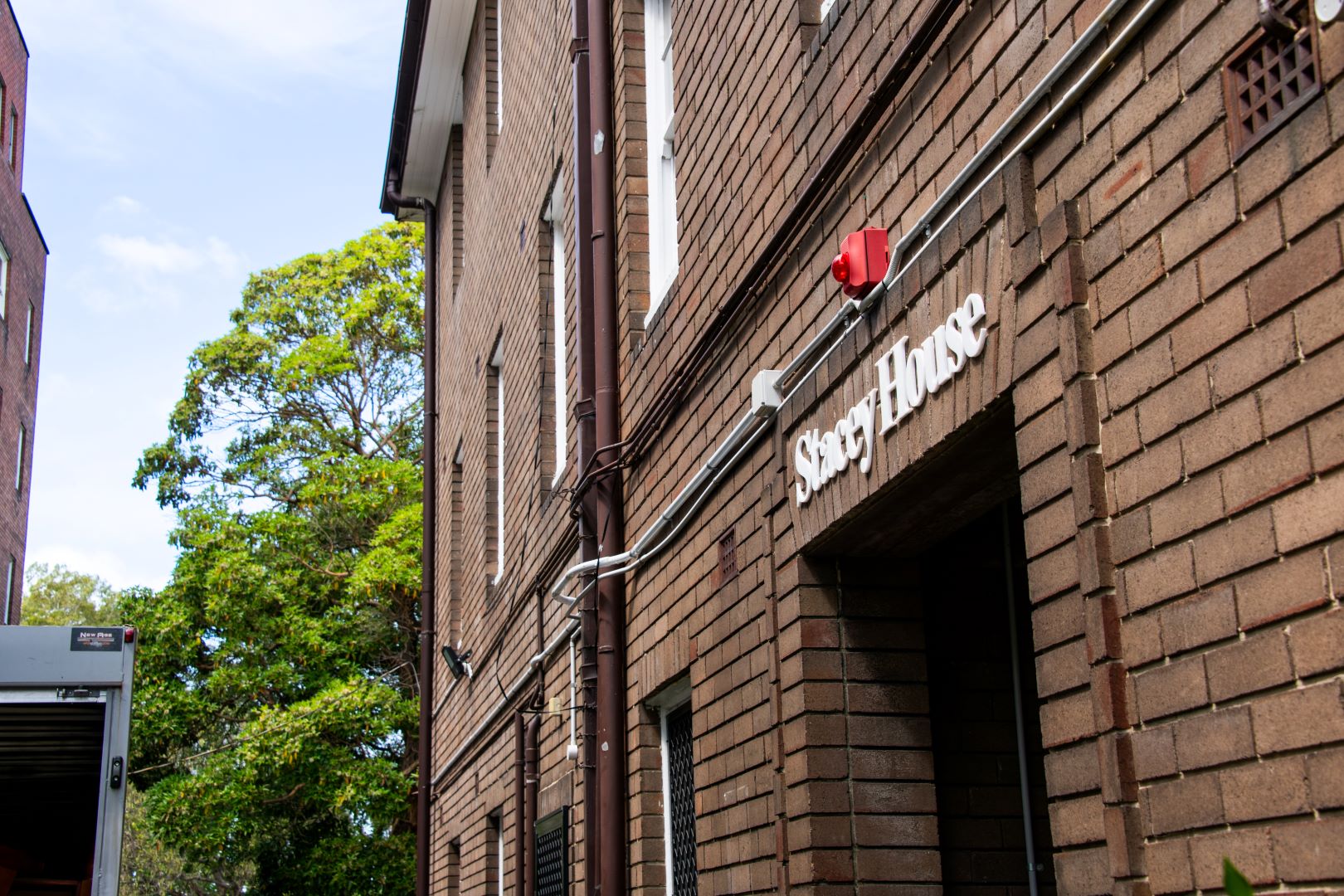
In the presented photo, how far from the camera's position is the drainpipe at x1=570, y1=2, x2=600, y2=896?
812cm

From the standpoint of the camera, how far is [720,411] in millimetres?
6426

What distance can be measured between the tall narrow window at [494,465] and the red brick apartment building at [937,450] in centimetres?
278

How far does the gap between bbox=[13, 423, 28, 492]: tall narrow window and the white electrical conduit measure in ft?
86.1

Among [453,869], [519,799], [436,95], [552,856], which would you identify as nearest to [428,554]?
[453,869]

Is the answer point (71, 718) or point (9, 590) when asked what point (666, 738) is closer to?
point (71, 718)

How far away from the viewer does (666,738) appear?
755 centimetres

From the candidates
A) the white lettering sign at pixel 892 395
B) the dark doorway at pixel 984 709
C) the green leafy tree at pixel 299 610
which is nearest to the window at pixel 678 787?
the dark doorway at pixel 984 709

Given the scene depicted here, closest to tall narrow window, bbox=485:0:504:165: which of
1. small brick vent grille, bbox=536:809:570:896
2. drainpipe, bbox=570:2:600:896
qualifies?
drainpipe, bbox=570:2:600:896

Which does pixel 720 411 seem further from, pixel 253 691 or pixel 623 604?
pixel 253 691

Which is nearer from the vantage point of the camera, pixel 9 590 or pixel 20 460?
pixel 9 590

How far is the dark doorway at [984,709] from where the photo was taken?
5129mm

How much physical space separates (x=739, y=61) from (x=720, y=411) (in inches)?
54.8

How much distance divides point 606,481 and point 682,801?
1746 millimetres

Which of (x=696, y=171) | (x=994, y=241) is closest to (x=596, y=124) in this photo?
(x=696, y=171)
